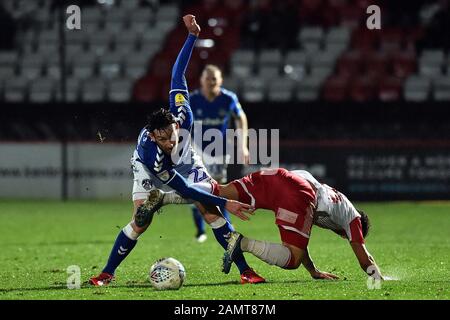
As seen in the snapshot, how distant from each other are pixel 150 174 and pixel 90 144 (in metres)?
12.1

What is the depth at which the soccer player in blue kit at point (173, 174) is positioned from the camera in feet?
27.8

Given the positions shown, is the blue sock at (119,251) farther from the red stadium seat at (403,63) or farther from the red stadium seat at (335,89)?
the red stadium seat at (403,63)

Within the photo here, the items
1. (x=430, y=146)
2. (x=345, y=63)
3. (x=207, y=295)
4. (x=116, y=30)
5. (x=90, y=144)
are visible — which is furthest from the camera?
(x=116, y=30)

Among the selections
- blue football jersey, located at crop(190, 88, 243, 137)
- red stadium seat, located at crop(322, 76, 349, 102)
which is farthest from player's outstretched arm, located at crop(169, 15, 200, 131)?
red stadium seat, located at crop(322, 76, 349, 102)

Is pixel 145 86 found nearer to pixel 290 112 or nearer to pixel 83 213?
pixel 290 112

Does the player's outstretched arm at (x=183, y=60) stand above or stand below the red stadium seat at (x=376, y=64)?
Answer: above

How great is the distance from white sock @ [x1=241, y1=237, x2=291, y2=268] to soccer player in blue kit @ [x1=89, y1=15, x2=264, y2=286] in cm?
28

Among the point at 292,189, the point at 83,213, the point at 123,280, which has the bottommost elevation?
the point at 83,213

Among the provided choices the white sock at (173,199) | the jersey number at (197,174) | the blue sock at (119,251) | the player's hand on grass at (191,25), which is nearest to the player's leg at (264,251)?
the white sock at (173,199)

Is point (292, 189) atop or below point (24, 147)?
atop

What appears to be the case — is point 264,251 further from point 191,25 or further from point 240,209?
point 191,25

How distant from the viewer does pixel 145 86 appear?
22.5m

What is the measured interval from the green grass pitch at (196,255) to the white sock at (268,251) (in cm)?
24
